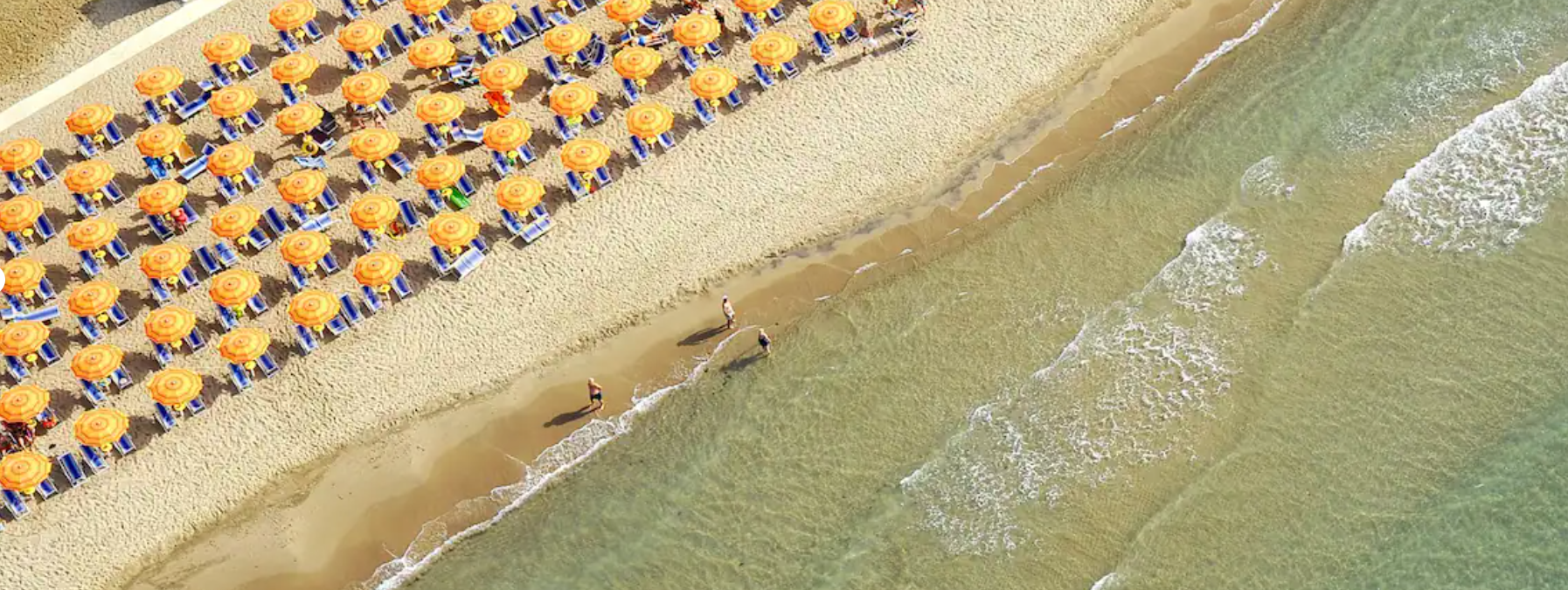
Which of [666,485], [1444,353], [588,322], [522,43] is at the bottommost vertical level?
[1444,353]

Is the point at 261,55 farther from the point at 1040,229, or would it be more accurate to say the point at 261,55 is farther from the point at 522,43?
the point at 1040,229

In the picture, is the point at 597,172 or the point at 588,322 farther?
the point at 597,172

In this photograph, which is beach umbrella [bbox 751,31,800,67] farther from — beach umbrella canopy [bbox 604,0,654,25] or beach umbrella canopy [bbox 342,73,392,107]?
beach umbrella canopy [bbox 342,73,392,107]

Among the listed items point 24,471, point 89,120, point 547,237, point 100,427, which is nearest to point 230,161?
point 89,120

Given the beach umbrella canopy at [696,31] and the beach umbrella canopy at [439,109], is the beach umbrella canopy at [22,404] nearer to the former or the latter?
the beach umbrella canopy at [439,109]

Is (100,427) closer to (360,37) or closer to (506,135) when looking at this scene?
(506,135)

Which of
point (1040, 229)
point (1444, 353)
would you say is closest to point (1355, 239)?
point (1444, 353)
